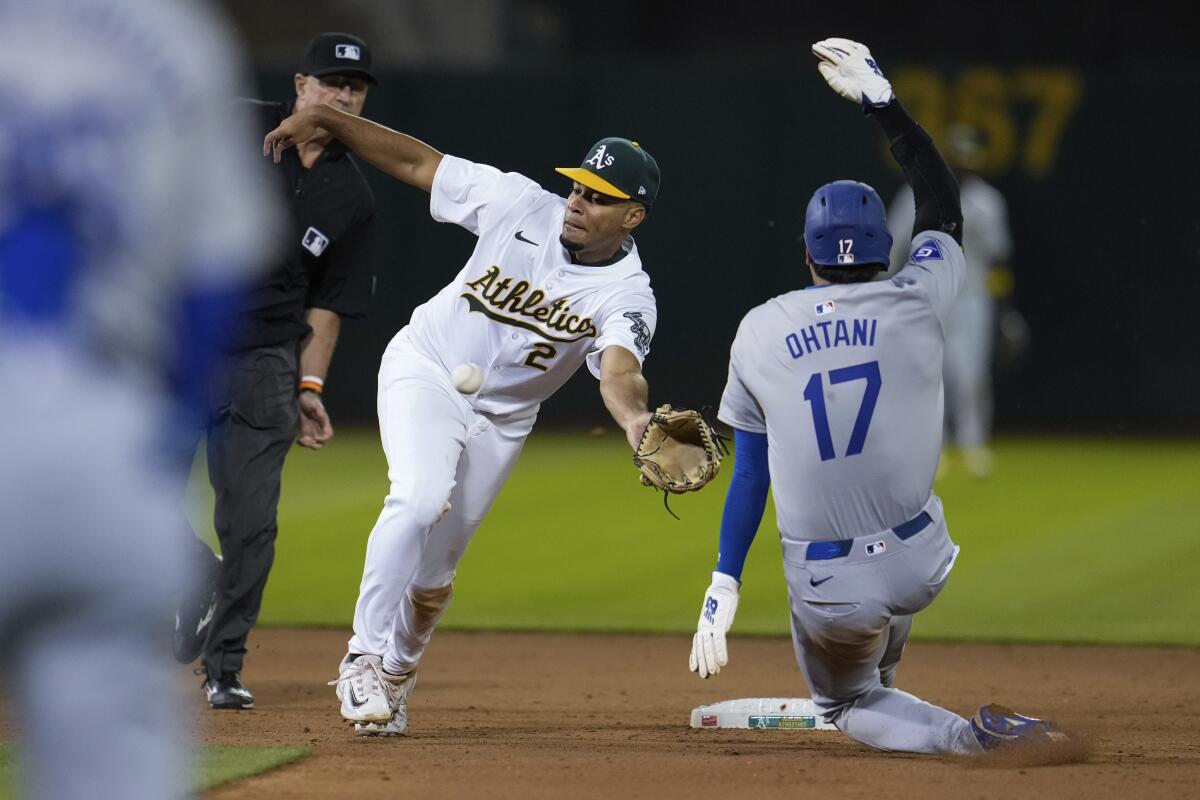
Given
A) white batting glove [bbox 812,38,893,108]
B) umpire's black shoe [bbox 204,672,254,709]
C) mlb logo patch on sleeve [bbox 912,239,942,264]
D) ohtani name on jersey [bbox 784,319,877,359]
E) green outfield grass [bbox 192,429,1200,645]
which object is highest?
white batting glove [bbox 812,38,893,108]

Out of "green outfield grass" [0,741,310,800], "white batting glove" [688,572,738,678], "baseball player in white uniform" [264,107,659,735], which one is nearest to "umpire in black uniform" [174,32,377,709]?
"baseball player in white uniform" [264,107,659,735]

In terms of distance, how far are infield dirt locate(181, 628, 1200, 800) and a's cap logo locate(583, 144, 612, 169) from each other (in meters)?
1.88

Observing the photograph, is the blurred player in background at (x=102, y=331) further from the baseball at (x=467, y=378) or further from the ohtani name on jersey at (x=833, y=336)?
the baseball at (x=467, y=378)

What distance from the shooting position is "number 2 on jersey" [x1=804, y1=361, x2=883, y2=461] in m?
5.05

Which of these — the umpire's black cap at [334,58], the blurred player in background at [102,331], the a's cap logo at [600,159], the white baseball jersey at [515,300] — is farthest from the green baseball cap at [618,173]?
the blurred player in background at [102,331]

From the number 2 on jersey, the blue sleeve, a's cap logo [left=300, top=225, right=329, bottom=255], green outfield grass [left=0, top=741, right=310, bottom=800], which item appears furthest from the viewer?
a's cap logo [left=300, top=225, right=329, bottom=255]

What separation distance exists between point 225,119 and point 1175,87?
55.8 feet

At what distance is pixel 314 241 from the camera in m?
6.76

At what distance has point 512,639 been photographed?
8727 millimetres

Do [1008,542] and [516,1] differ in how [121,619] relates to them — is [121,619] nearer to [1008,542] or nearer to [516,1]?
[1008,542]

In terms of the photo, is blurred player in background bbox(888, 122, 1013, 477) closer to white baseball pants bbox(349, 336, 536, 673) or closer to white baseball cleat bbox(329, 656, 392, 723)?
white baseball pants bbox(349, 336, 536, 673)

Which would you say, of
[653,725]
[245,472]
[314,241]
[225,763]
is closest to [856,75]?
[314,241]

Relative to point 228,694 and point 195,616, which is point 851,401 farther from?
point 195,616

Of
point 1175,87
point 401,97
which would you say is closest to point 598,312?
point 401,97
